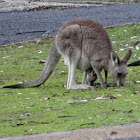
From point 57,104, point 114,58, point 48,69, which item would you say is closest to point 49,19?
point 48,69

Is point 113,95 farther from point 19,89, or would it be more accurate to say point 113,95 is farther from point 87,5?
point 87,5

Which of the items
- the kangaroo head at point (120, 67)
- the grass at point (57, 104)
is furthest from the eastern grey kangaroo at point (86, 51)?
the grass at point (57, 104)

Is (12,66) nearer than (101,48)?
No

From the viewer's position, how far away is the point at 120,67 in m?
8.10

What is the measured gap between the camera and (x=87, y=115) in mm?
6070

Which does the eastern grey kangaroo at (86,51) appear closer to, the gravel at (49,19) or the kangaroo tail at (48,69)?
the kangaroo tail at (48,69)

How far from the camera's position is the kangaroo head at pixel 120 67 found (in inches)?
318

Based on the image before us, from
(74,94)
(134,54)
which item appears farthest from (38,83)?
(134,54)

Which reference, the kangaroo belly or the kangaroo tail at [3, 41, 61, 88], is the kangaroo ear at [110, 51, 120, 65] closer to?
the kangaroo belly

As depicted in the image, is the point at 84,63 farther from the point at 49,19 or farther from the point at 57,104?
the point at 49,19

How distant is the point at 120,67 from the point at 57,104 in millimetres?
1732

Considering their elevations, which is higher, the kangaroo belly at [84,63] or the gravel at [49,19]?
the kangaroo belly at [84,63]

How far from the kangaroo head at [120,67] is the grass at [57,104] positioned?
154 millimetres

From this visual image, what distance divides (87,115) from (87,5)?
42.9 ft
